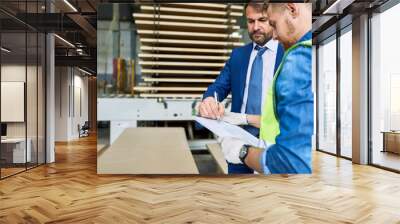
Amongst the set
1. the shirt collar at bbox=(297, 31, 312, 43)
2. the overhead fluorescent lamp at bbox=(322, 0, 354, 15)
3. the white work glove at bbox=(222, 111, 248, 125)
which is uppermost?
the overhead fluorescent lamp at bbox=(322, 0, 354, 15)

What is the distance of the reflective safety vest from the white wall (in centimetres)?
1118

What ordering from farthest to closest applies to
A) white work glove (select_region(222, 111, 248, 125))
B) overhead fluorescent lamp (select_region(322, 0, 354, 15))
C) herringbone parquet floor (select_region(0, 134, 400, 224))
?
overhead fluorescent lamp (select_region(322, 0, 354, 15)), white work glove (select_region(222, 111, 248, 125)), herringbone parquet floor (select_region(0, 134, 400, 224))

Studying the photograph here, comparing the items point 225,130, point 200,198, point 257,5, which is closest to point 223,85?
point 225,130

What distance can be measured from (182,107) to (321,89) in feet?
19.9

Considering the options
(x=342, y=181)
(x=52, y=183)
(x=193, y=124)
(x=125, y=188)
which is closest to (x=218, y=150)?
(x=193, y=124)

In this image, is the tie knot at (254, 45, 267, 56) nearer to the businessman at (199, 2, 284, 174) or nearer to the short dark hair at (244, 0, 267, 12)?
the businessman at (199, 2, 284, 174)

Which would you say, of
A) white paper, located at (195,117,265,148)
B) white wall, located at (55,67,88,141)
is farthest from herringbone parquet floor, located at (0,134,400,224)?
white wall, located at (55,67,88,141)

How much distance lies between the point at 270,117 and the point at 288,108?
296 mm

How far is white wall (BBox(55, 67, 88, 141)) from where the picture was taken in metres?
15.0

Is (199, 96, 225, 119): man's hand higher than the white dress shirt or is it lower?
lower

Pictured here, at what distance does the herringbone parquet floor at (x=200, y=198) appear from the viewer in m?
3.90

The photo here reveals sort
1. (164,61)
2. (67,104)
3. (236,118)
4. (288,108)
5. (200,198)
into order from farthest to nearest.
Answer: (67,104)
(164,61)
(236,118)
(288,108)
(200,198)

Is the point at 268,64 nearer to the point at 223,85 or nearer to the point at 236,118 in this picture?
the point at 223,85

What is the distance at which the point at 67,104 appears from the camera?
15.2 m
